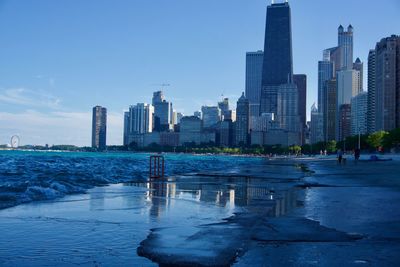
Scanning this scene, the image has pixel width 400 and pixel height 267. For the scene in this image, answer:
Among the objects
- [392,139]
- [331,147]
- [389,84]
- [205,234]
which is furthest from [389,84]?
[205,234]

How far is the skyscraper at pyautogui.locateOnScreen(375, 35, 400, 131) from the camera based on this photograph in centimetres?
16875

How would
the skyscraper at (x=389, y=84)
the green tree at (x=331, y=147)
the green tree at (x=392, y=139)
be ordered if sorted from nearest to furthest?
the green tree at (x=392, y=139) < the skyscraper at (x=389, y=84) < the green tree at (x=331, y=147)

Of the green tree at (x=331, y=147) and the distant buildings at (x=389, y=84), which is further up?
the distant buildings at (x=389, y=84)

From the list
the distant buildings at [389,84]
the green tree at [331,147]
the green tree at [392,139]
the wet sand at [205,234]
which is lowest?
the wet sand at [205,234]

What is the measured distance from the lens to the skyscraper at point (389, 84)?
16875 cm

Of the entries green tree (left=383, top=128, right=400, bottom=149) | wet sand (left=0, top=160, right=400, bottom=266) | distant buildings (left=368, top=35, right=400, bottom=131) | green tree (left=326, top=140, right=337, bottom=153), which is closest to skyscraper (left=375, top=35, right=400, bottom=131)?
distant buildings (left=368, top=35, right=400, bottom=131)

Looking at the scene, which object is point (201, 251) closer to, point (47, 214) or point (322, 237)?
point (322, 237)

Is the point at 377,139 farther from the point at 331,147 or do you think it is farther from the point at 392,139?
the point at 331,147

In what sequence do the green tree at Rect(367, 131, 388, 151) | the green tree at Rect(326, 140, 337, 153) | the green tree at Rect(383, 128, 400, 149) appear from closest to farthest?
the green tree at Rect(383, 128, 400, 149) < the green tree at Rect(367, 131, 388, 151) < the green tree at Rect(326, 140, 337, 153)

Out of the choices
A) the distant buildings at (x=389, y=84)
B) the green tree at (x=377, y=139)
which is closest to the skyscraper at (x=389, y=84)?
the distant buildings at (x=389, y=84)

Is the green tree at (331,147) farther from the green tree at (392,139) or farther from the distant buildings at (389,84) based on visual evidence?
the green tree at (392,139)

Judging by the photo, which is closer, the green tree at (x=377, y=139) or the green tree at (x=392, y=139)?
the green tree at (x=392, y=139)

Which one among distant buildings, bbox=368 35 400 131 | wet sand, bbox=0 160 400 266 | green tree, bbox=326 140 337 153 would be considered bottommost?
wet sand, bbox=0 160 400 266

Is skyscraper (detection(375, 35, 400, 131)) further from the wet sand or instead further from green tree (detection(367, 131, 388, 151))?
the wet sand
